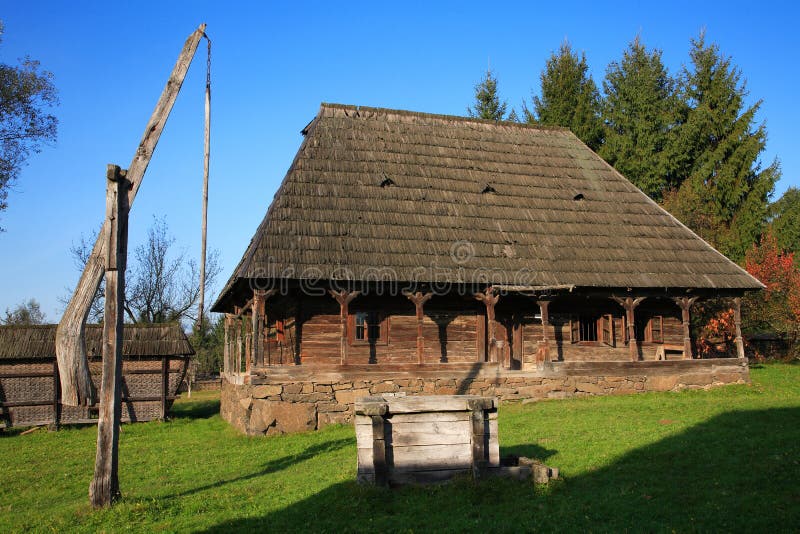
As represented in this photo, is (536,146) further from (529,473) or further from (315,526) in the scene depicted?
(315,526)

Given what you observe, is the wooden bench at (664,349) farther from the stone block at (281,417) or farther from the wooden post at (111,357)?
the wooden post at (111,357)

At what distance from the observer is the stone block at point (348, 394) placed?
47.6ft

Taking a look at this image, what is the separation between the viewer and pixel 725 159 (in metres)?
32.1

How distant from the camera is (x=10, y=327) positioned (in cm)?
1680

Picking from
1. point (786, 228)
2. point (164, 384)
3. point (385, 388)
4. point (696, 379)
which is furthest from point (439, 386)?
point (786, 228)

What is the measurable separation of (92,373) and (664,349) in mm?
15811

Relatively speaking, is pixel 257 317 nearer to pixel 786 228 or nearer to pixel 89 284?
pixel 89 284

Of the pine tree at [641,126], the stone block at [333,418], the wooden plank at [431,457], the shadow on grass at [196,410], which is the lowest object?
the shadow on grass at [196,410]

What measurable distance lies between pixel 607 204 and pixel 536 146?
324 cm

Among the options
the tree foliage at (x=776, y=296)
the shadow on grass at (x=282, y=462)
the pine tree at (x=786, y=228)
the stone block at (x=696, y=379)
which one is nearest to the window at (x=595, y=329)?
the stone block at (x=696, y=379)

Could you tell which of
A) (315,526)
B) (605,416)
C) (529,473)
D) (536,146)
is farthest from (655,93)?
(315,526)

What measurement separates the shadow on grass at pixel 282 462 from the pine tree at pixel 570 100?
89.5 feet

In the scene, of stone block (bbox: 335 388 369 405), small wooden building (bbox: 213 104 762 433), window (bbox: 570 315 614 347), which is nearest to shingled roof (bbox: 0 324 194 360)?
small wooden building (bbox: 213 104 762 433)

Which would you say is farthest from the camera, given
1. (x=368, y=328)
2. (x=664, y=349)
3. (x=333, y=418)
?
(x=664, y=349)
